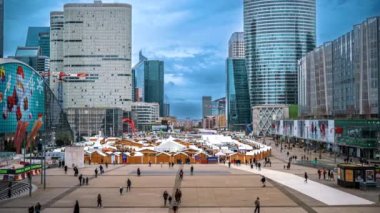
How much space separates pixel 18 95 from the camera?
107 metres

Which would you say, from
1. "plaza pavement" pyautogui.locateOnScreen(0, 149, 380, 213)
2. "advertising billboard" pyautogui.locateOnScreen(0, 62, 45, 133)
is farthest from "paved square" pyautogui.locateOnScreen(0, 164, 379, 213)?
"advertising billboard" pyautogui.locateOnScreen(0, 62, 45, 133)

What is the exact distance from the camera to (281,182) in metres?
44.2

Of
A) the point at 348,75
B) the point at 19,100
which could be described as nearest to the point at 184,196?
the point at 348,75

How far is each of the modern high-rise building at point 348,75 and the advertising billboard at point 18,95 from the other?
5764 cm

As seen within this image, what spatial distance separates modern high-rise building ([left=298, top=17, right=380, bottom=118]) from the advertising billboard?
5764 centimetres

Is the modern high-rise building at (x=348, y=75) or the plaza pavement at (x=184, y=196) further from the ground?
the modern high-rise building at (x=348, y=75)

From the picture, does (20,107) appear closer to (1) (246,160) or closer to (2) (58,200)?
(1) (246,160)

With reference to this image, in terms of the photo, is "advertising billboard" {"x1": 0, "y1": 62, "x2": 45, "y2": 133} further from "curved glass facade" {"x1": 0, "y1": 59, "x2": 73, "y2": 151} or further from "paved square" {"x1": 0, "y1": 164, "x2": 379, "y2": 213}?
"paved square" {"x1": 0, "y1": 164, "x2": 379, "y2": 213}

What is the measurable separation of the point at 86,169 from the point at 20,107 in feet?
184

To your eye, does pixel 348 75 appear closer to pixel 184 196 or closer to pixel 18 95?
pixel 18 95

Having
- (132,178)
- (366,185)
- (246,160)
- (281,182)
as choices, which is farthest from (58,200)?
(246,160)

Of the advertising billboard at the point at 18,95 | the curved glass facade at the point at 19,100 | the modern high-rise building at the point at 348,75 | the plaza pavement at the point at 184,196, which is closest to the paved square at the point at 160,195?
the plaza pavement at the point at 184,196

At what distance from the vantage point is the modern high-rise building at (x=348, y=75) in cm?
8606

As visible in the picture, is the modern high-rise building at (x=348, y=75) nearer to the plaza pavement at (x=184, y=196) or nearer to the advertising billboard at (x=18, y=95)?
the plaza pavement at (x=184, y=196)
